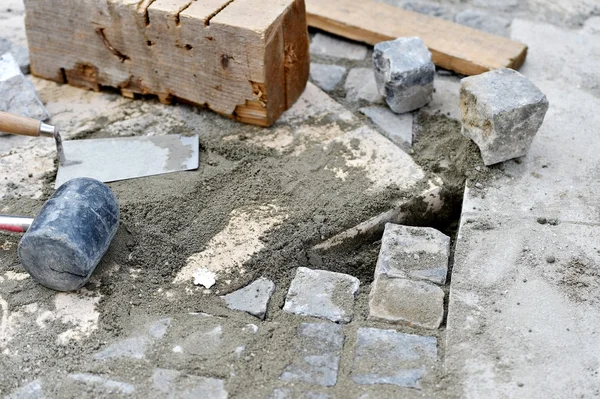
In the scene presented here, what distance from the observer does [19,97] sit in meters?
4.45

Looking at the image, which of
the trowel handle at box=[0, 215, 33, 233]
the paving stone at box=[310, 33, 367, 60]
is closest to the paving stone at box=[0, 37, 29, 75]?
the trowel handle at box=[0, 215, 33, 233]

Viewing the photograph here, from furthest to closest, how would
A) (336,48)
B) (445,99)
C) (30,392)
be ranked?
(336,48)
(445,99)
(30,392)

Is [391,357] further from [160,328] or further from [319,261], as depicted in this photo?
[160,328]

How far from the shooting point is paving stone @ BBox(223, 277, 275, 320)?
10.8ft

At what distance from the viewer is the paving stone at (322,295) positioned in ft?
10.8

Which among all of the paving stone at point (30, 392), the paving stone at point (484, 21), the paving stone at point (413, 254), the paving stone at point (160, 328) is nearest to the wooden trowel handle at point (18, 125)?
the paving stone at point (160, 328)

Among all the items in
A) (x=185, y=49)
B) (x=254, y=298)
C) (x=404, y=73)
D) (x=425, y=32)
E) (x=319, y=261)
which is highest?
(x=185, y=49)

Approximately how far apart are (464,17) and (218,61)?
2097 mm

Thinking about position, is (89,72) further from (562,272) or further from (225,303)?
(562,272)

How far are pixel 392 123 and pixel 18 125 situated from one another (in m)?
2.06

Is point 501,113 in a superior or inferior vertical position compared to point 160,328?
superior

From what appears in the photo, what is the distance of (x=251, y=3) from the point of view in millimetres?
4254

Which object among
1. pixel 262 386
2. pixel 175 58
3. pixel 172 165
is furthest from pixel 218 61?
pixel 262 386

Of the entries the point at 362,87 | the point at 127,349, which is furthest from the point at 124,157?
the point at 362,87
